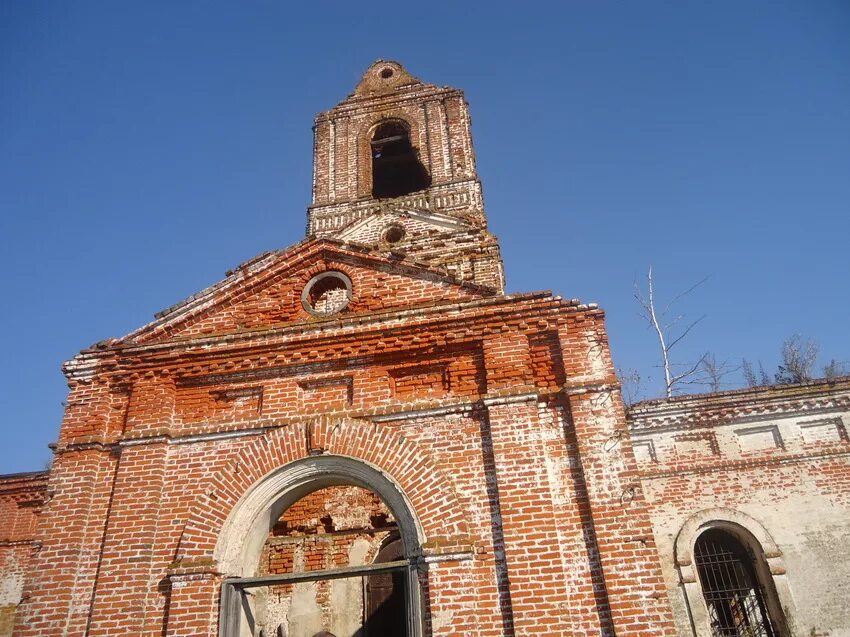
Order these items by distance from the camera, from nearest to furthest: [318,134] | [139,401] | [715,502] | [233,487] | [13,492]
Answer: [233,487] → [139,401] → [715,502] → [13,492] → [318,134]

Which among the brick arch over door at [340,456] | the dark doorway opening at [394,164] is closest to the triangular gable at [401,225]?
the dark doorway opening at [394,164]

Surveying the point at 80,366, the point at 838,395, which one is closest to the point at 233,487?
the point at 80,366

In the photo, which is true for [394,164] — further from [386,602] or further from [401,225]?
[386,602]

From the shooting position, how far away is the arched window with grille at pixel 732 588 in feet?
32.8

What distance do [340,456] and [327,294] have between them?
2.49 meters

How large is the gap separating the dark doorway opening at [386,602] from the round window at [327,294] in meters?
4.73

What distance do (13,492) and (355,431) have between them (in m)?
9.19

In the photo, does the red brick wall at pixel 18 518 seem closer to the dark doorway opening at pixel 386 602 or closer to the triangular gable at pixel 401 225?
the dark doorway opening at pixel 386 602

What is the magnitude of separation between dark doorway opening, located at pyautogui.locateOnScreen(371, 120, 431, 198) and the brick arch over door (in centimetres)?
1142

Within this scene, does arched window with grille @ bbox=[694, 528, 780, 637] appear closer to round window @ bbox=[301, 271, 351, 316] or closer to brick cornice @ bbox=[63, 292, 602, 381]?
brick cornice @ bbox=[63, 292, 602, 381]

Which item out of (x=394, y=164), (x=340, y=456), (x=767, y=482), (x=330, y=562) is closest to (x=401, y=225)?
(x=394, y=164)

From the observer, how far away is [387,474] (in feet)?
21.7

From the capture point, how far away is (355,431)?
6898 mm

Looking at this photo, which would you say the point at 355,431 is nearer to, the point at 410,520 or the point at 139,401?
the point at 410,520
